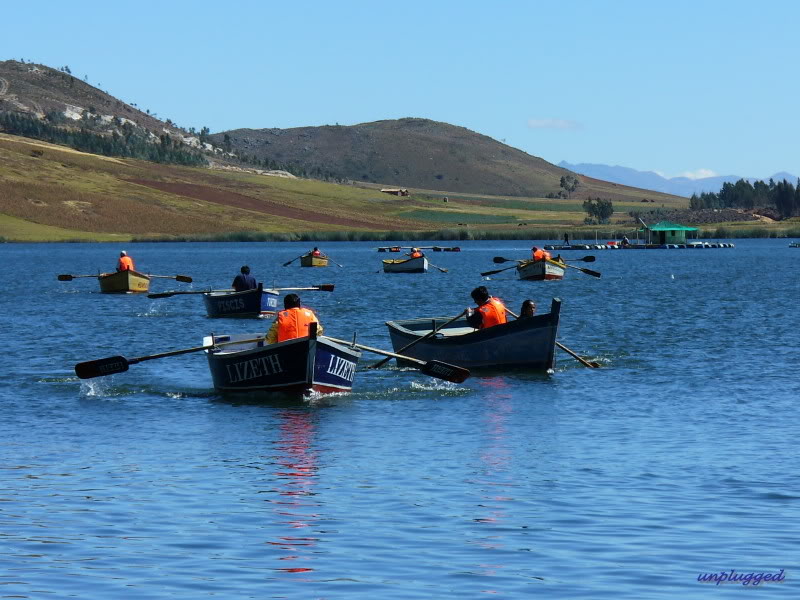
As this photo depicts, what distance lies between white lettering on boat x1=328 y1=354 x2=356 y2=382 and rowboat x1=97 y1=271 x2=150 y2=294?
163ft

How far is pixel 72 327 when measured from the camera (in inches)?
2202

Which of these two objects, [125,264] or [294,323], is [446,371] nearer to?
[294,323]

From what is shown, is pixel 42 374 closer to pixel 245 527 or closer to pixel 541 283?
pixel 245 527

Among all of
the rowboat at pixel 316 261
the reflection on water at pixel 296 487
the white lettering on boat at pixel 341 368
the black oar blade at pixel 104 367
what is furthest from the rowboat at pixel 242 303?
the rowboat at pixel 316 261

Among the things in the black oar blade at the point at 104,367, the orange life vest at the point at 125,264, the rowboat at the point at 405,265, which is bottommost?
the rowboat at the point at 405,265

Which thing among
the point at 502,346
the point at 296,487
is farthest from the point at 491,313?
the point at 296,487

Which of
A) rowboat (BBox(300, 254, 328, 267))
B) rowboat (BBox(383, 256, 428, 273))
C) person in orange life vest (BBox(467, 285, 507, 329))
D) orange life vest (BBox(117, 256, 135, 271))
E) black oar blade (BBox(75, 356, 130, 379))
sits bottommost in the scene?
rowboat (BBox(300, 254, 328, 267))

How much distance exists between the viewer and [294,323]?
97.7 ft

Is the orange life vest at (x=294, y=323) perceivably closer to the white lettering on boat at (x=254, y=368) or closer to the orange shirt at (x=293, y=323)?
the orange shirt at (x=293, y=323)

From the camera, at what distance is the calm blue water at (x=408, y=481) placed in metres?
15.3

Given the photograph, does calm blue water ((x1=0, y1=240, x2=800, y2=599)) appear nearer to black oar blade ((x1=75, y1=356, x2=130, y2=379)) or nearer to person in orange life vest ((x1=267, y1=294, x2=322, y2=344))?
black oar blade ((x1=75, y1=356, x2=130, y2=379))

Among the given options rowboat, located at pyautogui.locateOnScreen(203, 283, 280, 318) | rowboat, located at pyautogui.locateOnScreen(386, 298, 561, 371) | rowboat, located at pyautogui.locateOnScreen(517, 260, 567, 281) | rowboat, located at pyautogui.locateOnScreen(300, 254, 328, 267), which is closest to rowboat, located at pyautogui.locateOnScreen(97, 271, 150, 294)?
rowboat, located at pyautogui.locateOnScreen(203, 283, 280, 318)

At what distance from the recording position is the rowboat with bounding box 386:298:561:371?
35375 mm

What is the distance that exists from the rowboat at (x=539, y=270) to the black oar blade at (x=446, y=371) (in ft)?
221
